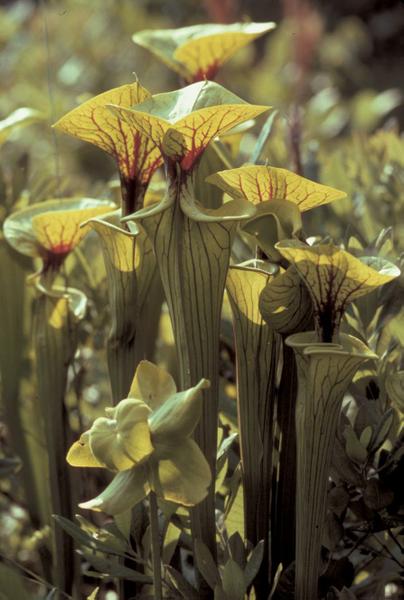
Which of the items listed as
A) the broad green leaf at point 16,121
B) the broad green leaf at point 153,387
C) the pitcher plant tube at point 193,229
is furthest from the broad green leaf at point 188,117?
the broad green leaf at point 16,121

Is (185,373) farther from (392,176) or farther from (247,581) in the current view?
(392,176)

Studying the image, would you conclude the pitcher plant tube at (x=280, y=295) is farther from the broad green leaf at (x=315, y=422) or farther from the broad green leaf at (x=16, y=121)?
the broad green leaf at (x=16, y=121)

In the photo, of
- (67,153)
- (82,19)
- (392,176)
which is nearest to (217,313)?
(392,176)

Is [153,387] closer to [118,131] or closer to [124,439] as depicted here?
[124,439]

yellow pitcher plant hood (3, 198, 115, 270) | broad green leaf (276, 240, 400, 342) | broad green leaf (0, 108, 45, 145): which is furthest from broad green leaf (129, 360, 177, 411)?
broad green leaf (0, 108, 45, 145)

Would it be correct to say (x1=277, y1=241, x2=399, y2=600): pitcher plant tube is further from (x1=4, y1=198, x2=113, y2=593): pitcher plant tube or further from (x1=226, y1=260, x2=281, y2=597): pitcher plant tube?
(x1=4, y1=198, x2=113, y2=593): pitcher plant tube

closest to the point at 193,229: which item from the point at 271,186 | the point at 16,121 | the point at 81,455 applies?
the point at 271,186

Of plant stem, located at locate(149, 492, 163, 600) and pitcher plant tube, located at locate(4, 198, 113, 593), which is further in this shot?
pitcher plant tube, located at locate(4, 198, 113, 593)
